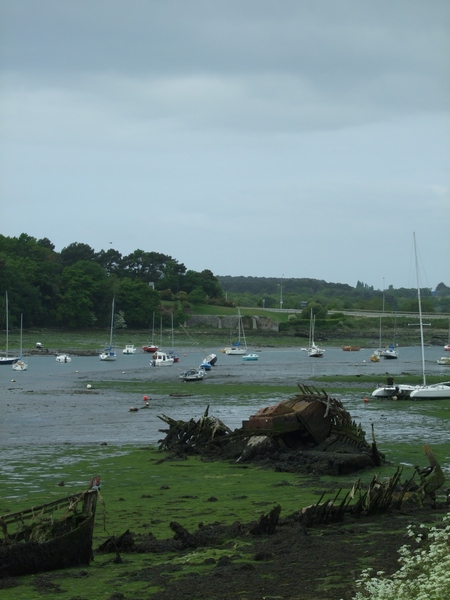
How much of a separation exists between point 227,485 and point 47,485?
5559 mm

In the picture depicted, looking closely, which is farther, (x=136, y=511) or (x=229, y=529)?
(x=136, y=511)

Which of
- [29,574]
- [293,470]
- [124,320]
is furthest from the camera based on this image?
[124,320]

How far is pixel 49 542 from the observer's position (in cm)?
1661

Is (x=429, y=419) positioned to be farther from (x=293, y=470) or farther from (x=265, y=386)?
(x=265, y=386)

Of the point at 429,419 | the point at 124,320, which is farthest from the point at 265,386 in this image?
the point at 124,320

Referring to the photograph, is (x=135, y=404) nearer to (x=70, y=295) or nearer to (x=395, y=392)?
(x=395, y=392)

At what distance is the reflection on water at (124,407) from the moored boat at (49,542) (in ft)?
43.3

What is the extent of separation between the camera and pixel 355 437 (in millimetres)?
32594

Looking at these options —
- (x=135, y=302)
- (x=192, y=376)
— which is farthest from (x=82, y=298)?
(x=192, y=376)

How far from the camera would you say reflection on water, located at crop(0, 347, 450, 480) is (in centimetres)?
3931

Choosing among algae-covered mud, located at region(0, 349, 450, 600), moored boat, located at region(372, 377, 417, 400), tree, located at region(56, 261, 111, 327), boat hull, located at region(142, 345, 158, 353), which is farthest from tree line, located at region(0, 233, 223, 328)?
moored boat, located at region(372, 377, 417, 400)

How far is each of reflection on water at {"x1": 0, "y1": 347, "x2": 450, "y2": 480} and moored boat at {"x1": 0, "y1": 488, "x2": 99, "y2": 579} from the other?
1320cm

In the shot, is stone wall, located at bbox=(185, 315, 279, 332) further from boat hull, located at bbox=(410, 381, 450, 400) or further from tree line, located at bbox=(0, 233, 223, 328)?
boat hull, located at bbox=(410, 381, 450, 400)

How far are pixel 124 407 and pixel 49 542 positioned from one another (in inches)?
1538
